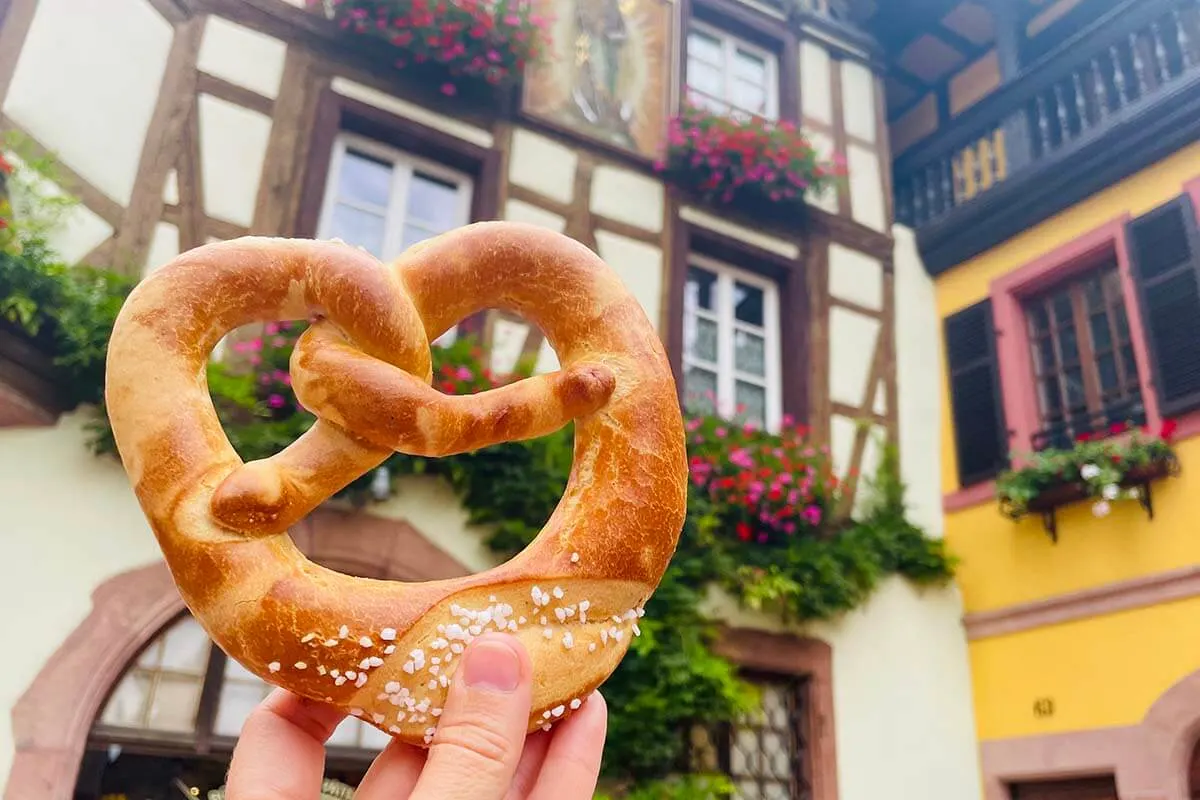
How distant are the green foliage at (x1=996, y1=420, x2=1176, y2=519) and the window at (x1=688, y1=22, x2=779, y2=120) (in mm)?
3535

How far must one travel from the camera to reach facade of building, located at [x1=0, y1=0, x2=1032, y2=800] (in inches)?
163

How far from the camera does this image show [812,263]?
282 inches

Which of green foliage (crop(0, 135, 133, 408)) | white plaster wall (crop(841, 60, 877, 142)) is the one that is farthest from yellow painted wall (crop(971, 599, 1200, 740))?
green foliage (crop(0, 135, 133, 408))

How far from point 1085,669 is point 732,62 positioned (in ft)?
17.0

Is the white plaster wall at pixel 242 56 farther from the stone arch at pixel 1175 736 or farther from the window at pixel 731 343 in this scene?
the stone arch at pixel 1175 736

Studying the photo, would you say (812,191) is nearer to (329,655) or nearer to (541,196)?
(541,196)

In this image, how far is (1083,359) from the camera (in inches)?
251

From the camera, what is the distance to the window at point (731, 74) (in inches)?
301

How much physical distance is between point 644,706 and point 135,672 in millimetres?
2341

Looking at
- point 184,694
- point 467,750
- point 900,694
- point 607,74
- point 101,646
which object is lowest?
point 467,750

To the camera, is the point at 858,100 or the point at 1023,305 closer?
the point at 1023,305

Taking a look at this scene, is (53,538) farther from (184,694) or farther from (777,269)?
(777,269)

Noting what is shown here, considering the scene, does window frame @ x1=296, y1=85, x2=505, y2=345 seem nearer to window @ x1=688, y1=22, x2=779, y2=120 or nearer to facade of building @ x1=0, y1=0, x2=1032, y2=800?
facade of building @ x1=0, y1=0, x2=1032, y2=800

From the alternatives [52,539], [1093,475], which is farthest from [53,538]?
[1093,475]
